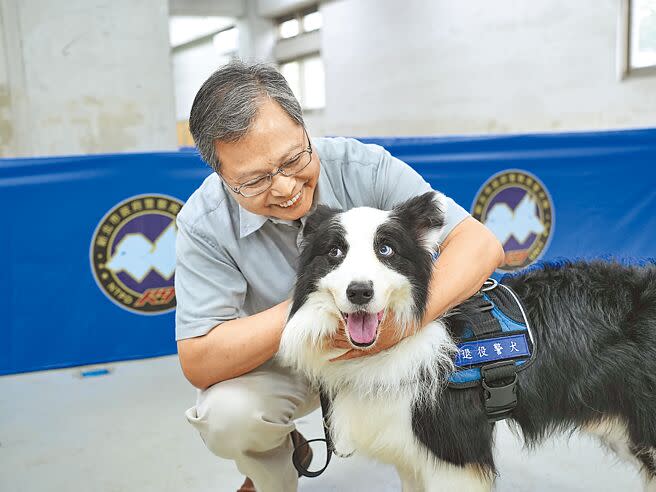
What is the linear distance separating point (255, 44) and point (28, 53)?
383 inches

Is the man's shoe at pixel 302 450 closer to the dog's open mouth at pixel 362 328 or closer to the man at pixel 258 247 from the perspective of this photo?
the man at pixel 258 247

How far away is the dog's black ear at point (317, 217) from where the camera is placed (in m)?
1.39

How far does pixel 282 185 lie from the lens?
138cm

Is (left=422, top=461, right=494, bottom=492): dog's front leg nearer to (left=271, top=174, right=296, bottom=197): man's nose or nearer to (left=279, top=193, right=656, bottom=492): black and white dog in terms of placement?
(left=279, top=193, right=656, bottom=492): black and white dog

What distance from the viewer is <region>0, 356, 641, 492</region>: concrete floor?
6.43 feet

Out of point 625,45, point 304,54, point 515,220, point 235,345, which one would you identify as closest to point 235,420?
point 235,345

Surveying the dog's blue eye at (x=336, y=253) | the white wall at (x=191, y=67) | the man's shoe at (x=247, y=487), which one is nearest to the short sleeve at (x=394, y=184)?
the dog's blue eye at (x=336, y=253)

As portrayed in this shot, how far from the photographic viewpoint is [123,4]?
12.7 ft

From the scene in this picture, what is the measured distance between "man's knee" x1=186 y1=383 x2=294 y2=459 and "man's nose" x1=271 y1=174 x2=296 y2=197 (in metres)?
0.55

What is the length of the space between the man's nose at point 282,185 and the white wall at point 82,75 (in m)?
2.95

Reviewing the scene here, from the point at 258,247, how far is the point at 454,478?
29.8 inches

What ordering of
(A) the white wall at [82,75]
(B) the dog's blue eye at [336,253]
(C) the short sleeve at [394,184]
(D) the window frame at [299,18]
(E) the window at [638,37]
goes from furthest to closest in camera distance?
(D) the window frame at [299,18], (E) the window at [638,37], (A) the white wall at [82,75], (C) the short sleeve at [394,184], (B) the dog's blue eye at [336,253]

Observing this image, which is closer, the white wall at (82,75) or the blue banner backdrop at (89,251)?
the blue banner backdrop at (89,251)

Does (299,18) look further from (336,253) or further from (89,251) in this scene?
(336,253)
